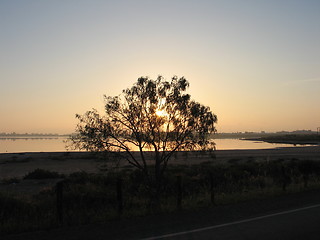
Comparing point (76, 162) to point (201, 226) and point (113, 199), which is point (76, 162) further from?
point (201, 226)

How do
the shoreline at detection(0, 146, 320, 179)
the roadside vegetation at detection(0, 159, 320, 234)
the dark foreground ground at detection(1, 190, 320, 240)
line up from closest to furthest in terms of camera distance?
the dark foreground ground at detection(1, 190, 320, 240) < the roadside vegetation at detection(0, 159, 320, 234) < the shoreline at detection(0, 146, 320, 179)

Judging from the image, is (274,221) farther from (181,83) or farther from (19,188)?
(19,188)

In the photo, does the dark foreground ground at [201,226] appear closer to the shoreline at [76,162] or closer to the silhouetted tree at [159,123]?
the silhouetted tree at [159,123]

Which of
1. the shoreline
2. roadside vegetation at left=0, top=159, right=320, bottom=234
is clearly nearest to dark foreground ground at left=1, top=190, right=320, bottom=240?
roadside vegetation at left=0, top=159, right=320, bottom=234

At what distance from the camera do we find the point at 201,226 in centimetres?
898

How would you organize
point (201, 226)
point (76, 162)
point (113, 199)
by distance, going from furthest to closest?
point (76, 162) < point (113, 199) < point (201, 226)

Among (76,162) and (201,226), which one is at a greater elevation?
(201,226)

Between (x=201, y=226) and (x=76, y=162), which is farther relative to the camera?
(x=76, y=162)

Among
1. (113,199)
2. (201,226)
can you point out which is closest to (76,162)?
(113,199)

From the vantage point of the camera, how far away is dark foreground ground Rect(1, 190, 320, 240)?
802 centimetres

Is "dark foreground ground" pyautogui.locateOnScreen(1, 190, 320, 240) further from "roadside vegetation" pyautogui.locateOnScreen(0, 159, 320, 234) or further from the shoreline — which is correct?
the shoreline

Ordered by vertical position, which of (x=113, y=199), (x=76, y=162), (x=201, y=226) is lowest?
(x=113, y=199)

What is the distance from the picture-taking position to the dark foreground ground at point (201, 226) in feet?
26.3

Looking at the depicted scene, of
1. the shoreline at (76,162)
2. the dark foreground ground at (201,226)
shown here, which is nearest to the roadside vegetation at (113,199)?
A: the dark foreground ground at (201,226)
